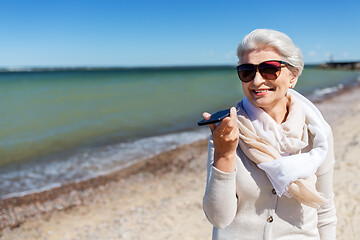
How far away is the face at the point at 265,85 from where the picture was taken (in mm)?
1812

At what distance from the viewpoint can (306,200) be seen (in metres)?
1.83

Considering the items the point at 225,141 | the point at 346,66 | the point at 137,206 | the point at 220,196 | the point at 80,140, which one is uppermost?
the point at 225,141

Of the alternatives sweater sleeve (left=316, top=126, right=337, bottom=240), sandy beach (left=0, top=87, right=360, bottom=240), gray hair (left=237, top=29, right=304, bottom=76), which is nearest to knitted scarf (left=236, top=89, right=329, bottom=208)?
sweater sleeve (left=316, top=126, right=337, bottom=240)

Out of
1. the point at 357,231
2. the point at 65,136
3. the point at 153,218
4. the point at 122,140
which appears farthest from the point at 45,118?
the point at 357,231

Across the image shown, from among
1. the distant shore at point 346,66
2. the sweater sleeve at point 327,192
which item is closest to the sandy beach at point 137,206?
the sweater sleeve at point 327,192

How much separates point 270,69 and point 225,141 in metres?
0.58

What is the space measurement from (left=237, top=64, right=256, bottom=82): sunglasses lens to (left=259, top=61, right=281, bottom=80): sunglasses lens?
50mm

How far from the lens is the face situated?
1.81m

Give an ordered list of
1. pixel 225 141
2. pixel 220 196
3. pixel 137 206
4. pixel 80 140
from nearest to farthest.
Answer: pixel 225 141 < pixel 220 196 < pixel 137 206 < pixel 80 140

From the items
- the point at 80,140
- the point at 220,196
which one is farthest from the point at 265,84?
the point at 80,140

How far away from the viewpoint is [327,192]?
200 centimetres

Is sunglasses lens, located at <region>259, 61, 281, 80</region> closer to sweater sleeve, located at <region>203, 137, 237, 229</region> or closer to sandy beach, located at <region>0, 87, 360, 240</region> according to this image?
sweater sleeve, located at <region>203, 137, 237, 229</region>

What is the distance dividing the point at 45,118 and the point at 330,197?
50.9ft

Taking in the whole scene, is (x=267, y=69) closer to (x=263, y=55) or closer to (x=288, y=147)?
(x=263, y=55)
